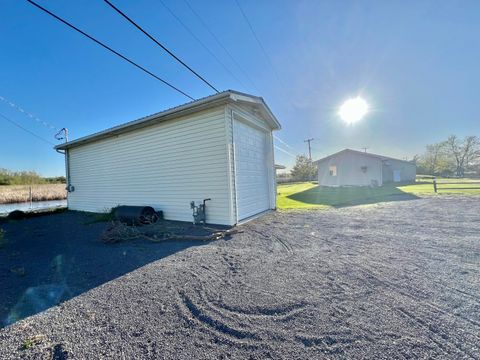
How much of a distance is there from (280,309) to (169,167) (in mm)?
6457

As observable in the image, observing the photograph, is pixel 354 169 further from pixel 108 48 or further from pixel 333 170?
pixel 108 48

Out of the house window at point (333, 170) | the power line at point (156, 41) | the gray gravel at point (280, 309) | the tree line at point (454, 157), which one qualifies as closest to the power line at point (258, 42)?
the power line at point (156, 41)

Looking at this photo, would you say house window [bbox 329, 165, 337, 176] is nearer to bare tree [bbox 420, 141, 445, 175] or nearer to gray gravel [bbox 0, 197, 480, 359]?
gray gravel [bbox 0, 197, 480, 359]

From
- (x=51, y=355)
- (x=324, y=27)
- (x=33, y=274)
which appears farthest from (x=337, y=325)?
(x=324, y=27)

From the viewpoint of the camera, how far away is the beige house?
70.4ft

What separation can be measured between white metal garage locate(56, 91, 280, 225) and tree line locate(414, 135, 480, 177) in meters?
53.7

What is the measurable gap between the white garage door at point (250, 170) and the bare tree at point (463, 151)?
5369 centimetres

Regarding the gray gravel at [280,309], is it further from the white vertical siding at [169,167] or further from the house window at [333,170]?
the house window at [333,170]

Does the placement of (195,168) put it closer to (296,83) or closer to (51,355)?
(51,355)

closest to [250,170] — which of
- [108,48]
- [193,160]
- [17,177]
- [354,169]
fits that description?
[193,160]

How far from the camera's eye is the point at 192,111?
6.80 metres

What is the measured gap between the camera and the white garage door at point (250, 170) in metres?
7.06

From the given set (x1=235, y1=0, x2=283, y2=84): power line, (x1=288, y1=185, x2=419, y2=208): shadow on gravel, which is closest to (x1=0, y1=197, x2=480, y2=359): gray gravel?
(x1=288, y1=185, x2=419, y2=208): shadow on gravel

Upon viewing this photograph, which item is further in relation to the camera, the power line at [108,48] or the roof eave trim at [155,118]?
the roof eave trim at [155,118]
